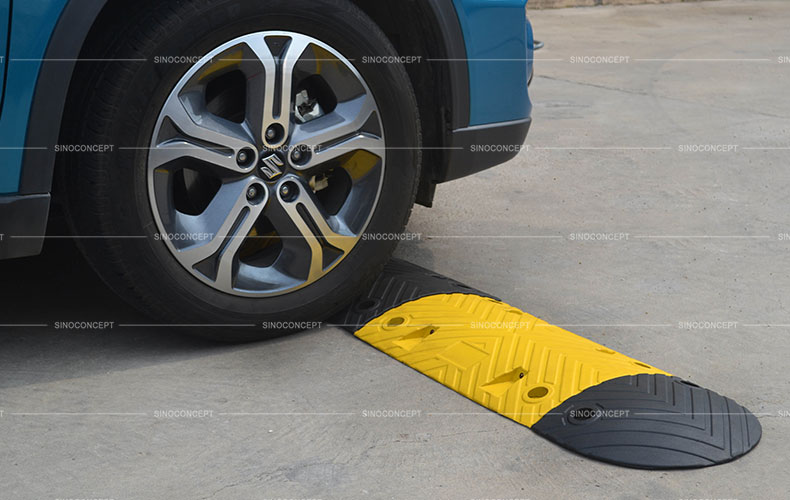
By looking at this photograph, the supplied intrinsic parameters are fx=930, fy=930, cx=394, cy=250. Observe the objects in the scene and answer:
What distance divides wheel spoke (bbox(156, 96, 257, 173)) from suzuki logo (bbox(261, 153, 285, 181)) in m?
0.04

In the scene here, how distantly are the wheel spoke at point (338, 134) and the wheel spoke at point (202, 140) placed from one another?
17 centimetres

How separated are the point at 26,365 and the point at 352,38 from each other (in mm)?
1290

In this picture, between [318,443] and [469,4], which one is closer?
[318,443]

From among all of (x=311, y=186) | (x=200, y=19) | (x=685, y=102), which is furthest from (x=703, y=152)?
(x=200, y=19)

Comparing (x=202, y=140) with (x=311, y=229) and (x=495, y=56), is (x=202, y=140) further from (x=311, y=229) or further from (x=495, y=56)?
(x=495, y=56)

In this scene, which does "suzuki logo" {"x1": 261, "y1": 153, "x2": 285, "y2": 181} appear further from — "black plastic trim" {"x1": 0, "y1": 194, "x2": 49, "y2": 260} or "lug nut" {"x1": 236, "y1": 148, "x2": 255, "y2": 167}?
"black plastic trim" {"x1": 0, "y1": 194, "x2": 49, "y2": 260}

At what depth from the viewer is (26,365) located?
2.57 m

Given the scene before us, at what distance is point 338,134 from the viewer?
269 cm

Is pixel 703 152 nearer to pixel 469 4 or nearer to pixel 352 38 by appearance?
pixel 469 4

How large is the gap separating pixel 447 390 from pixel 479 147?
34.4 inches

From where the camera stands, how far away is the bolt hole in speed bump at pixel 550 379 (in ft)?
7.25

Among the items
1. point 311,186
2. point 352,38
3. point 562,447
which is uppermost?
point 352,38

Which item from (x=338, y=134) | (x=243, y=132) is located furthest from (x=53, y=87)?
(x=338, y=134)

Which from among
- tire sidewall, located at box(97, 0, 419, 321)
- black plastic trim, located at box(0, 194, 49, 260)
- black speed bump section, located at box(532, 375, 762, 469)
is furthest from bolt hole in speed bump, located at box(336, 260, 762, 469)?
black plastic trim, located at box(0, 194, 49, 260)
